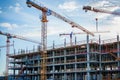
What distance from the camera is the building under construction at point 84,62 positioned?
301ft

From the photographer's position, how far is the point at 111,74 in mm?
93312

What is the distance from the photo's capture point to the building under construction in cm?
9169

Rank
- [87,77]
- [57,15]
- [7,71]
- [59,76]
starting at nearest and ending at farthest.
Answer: [87,77]
[57,15]
[59,76]
[7,71]

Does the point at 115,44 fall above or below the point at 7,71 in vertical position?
above

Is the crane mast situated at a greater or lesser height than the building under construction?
greater

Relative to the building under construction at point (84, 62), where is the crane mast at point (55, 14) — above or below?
above

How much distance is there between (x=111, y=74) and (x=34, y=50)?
41720mm

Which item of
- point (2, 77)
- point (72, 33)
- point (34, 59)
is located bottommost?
point (2, 77)

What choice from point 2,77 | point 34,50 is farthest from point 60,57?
point 2,77

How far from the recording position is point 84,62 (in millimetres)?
93438

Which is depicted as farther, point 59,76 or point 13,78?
point 13,78

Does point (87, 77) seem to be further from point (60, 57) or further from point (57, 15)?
point (57, 15)

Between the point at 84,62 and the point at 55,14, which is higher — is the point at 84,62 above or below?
below

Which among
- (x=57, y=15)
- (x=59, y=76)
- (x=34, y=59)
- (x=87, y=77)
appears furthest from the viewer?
(x=34, y=59)
